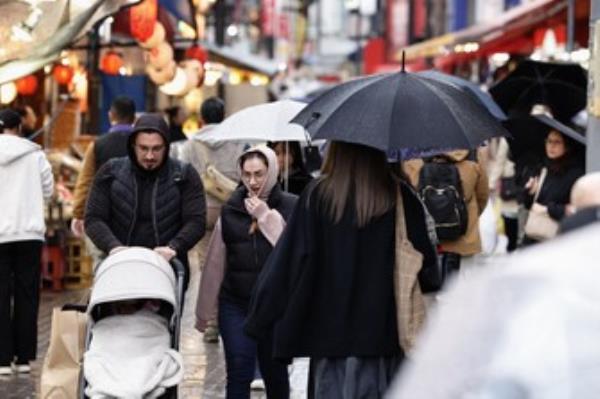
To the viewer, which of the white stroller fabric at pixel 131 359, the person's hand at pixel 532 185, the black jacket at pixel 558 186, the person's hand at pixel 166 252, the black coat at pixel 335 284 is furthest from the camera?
the person's hand at pixel 532 185

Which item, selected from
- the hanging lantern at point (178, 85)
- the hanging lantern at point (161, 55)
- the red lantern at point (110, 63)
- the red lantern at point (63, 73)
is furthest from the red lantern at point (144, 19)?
the hanging lantern at point (178, 85)

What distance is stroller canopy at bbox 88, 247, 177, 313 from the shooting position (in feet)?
26.9

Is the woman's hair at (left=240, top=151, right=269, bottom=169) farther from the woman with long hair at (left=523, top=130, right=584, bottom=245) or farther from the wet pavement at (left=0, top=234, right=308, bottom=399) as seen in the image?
the woman with long hair at (left=523, top=130, right=584, bottom=245)

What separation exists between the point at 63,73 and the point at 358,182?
1462 cm

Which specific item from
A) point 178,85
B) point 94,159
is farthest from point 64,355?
point 178,85

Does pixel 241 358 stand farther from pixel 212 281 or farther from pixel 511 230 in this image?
pixel 511 230

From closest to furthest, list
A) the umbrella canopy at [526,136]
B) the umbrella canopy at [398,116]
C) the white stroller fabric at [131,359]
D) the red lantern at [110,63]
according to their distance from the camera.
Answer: the umbrella canopy at [398,116], the white stroller fabric at [131,359], the umbrella canopy at [526,136], the red lantern at [110,63]

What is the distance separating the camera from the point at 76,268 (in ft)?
58.5

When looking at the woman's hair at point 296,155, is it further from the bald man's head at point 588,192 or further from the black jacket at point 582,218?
the black jacket at point 582,218

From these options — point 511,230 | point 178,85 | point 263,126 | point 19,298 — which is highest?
point 263,126

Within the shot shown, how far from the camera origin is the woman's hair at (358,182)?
7.36m

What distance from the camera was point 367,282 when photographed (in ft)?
24.0

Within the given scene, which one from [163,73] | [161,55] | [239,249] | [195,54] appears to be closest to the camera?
[239,249]

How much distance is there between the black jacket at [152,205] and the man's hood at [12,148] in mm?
1921
